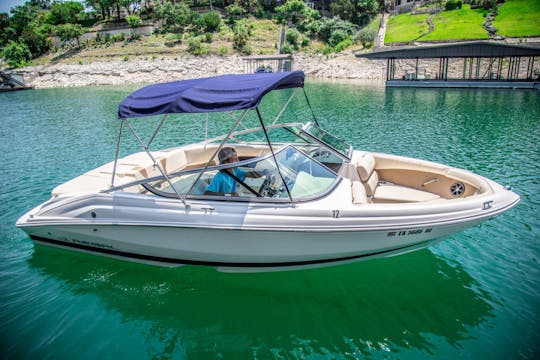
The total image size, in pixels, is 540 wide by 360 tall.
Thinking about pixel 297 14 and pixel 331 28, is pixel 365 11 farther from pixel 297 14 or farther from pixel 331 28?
pixel 297 14

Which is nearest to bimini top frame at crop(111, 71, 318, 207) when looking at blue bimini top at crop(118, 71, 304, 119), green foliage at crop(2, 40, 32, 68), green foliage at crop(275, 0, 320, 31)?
blue bimini top at crop(118, 71, 304, 119)

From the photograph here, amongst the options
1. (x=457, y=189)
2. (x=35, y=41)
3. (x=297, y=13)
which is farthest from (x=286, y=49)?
(x=457, y=189)

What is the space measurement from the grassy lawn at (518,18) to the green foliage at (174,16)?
199ft

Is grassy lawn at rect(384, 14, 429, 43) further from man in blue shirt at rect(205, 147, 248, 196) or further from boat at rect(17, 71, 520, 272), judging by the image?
man in blue shirt at rect(205, 147, 248, 196)

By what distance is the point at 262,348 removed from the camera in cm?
446

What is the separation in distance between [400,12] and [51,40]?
7841 centimetres

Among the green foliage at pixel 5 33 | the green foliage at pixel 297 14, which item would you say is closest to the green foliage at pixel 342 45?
the green foliage at pixel 297 14

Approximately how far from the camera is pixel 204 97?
473cm

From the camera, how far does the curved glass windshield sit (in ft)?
17.1

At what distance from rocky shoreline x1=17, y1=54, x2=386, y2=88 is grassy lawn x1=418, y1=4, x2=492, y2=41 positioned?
48.9 ft

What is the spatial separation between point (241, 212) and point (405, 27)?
72149 mm

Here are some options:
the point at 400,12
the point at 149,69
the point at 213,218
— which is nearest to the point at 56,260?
the point at 213,218

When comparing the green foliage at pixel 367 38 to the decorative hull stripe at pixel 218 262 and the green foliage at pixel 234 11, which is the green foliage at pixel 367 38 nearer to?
the green foliage at pixel 234 11

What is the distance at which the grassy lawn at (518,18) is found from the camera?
1866 inches
